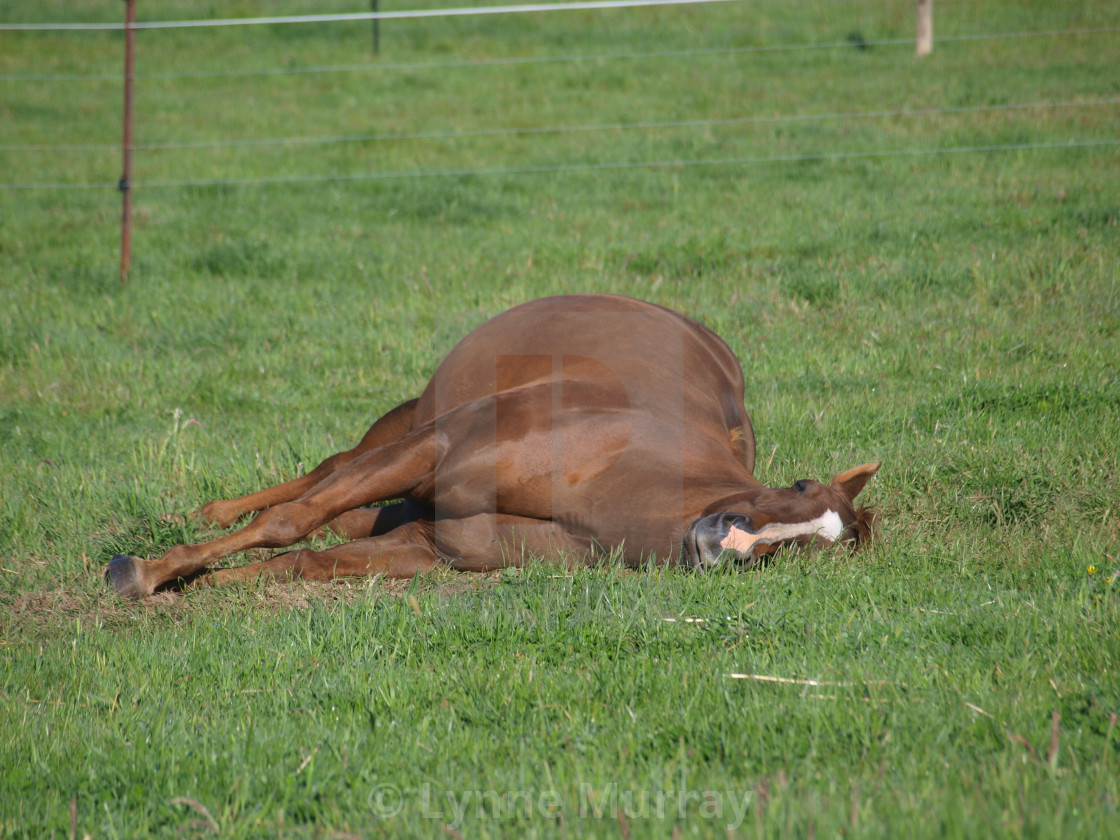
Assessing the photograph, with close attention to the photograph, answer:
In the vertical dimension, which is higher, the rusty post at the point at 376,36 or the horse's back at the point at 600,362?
the rusty post at the point at 376,36

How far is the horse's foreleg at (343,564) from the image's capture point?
3.94 metres

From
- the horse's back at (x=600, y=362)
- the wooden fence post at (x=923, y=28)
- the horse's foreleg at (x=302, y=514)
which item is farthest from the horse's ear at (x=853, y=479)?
the wooden fence post at (x=923, y=28)

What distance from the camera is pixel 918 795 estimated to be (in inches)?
82.4

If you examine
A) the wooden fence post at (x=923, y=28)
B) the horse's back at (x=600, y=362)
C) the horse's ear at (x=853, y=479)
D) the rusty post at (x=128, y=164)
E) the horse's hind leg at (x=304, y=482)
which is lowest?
the horse's hind leg at (x=304, y=482)

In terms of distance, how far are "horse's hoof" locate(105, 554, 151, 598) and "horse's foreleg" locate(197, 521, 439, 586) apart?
0.22m

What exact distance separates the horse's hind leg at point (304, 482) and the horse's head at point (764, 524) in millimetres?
1848

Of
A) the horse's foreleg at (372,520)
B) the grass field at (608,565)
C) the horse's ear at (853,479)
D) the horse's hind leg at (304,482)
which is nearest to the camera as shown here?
the grass field at (608,565)

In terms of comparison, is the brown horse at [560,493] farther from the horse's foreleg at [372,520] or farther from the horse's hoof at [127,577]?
the horse's foreleg at [372,520]

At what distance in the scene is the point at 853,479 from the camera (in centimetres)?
366

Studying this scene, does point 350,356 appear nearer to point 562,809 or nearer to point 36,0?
point 562,809

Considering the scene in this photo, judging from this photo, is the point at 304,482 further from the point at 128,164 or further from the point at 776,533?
the point at 128,164

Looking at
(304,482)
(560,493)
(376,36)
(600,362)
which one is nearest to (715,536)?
(560,493)

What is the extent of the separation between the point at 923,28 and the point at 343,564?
12.8 metres

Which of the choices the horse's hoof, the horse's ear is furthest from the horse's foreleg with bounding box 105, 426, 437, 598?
the horse's ear
